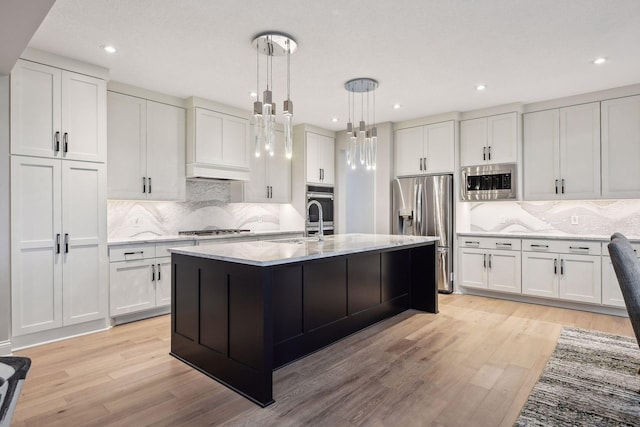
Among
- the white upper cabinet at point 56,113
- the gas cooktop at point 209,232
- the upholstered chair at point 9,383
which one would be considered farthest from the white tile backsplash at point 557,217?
the upholstered chair at point 9,383

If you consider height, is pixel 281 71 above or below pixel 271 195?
above

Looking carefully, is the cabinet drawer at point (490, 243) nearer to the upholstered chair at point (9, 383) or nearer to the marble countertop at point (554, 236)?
the marble countertop at point (554, 236)

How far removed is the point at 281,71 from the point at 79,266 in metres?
2.75

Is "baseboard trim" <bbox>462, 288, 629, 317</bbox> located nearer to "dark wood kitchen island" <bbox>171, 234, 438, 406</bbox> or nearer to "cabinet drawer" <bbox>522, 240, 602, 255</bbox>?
"cabinet drawer" <bbox>522, 240, 602, 255</bbox>

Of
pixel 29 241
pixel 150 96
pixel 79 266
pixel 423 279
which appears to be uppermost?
pixel 150 96

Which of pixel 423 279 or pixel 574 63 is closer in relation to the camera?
pixel 574 63

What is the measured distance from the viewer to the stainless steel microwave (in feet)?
16.0

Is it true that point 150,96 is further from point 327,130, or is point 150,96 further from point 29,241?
point 327,130

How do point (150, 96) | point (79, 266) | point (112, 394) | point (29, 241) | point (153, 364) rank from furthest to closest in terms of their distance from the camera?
point (150, 96) → point (79, 266) → point (29, 241) → point (153, 364) → point (112, 394)

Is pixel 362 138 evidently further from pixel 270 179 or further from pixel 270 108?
pixel 270 179

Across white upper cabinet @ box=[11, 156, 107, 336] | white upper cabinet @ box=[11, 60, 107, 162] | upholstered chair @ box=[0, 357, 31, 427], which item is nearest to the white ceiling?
white upper cabinet @ box=[11, 60, 107, 162]

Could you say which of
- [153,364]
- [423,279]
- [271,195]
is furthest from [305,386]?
[271,195]

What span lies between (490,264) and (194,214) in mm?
4130

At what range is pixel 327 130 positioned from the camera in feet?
21.0
